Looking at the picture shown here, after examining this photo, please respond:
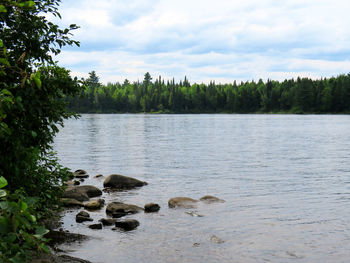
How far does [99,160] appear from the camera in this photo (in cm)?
3819

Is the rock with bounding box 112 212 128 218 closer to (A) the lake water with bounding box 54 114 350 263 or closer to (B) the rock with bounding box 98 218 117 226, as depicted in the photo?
(A) the lake water with bounding box 54 114 350 263

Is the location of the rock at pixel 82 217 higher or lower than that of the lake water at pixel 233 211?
higher

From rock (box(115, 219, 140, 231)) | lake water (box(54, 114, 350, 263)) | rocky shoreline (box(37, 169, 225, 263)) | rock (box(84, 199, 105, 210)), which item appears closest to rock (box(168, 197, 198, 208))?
rocky shoreline (box(37, 169, 225, 263))

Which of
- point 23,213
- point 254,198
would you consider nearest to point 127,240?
point 254,198

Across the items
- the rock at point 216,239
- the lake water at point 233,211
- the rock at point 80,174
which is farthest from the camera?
the rock at point 80,174

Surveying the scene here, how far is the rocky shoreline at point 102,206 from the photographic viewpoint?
13.9 metres

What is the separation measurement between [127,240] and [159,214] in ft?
13.1

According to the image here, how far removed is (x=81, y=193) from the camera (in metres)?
21.3

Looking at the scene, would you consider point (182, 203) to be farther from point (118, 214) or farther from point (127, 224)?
point (127, 224)

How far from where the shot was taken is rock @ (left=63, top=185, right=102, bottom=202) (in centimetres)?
2086

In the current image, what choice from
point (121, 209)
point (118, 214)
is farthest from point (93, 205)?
point (118, 214)

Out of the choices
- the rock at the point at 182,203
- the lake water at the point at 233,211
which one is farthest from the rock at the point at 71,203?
the rock at the point at 182,203

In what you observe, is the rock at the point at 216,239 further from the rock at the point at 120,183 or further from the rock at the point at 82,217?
the rock at the point at 120,183

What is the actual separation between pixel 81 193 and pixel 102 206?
8.19 ft
